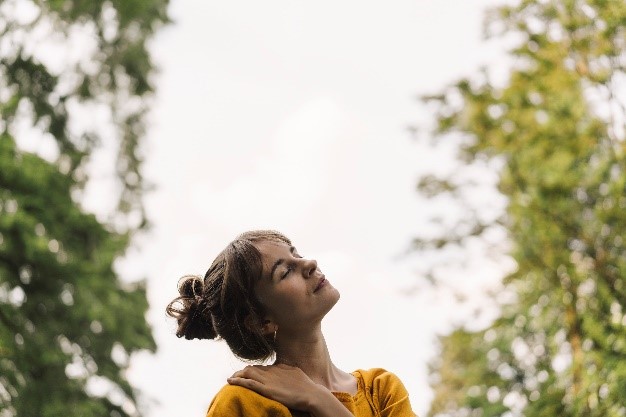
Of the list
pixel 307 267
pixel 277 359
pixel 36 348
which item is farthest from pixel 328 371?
pixel 36 348

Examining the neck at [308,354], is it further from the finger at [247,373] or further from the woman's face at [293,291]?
the finger at [247,373]

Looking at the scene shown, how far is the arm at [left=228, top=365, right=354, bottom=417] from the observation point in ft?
7.70

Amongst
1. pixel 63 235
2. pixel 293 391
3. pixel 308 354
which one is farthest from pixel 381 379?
pixel 63 235

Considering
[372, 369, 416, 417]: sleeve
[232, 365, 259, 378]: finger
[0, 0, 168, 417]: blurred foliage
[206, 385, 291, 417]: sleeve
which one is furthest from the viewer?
[0, 0, 168, 417]: blurred foliage

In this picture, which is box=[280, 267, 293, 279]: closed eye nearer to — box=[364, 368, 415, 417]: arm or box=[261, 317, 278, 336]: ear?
box=[261, 317, 278, 336]: ear

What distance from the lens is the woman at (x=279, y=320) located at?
250 centimetres

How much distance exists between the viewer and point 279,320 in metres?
2.54

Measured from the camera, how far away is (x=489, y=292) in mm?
11273

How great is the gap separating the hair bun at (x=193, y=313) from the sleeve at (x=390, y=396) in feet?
1.76

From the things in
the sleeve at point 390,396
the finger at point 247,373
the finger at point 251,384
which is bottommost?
the sleeve at point 390,396

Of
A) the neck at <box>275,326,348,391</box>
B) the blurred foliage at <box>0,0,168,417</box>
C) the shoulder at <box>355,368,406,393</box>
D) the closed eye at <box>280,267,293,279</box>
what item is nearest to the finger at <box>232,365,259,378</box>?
the neck at <box>275,326,348,391</box>

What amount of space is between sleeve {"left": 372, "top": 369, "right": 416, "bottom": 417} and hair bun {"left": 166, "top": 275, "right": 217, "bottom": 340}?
0.54 m

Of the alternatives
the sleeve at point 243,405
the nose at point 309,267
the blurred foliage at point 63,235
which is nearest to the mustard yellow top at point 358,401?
the sleeve at point 243,405

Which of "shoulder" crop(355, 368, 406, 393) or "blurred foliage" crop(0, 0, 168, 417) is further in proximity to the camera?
"blurred foliage" crop(0, 0, 168, 417)
